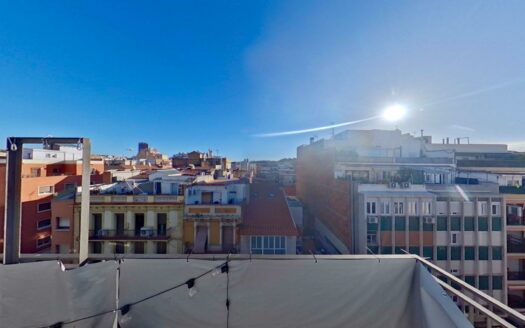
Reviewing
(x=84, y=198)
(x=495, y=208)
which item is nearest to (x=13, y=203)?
(x=84, y=198)

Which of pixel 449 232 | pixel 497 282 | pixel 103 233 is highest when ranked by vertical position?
pixel 103 233

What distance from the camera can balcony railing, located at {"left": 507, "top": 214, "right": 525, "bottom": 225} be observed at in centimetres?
1237

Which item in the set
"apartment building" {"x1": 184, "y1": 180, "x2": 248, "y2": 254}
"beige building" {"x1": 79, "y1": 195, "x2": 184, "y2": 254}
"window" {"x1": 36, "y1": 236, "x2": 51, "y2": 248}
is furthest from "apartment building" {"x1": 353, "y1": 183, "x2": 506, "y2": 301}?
"window" {"x1": 36, "y1": 236, "x2": 51, "y2": 248}

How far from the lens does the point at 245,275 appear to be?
1854mm

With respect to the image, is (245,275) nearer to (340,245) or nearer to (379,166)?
(340,245)

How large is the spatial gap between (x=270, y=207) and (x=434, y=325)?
11.3 m

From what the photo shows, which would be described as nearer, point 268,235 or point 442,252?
point 268,235

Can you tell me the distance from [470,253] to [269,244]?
359 inches

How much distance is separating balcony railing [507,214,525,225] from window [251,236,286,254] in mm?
11587

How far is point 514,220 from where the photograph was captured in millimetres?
12469

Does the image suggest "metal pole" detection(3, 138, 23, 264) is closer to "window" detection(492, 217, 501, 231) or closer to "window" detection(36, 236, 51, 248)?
"window" detection(36, 236, 51, 248)

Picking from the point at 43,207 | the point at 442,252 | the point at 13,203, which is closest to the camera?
the point at 13,203

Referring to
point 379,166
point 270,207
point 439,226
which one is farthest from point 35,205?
point 439,226

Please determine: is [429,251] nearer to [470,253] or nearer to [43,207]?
[470,253]
